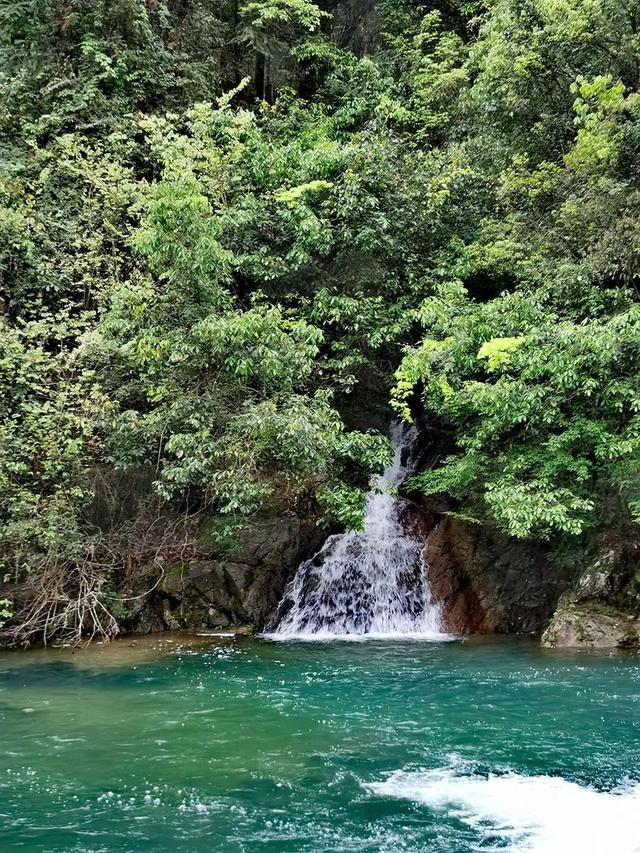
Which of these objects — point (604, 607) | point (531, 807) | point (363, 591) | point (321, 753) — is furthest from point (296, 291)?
point (531, 807)

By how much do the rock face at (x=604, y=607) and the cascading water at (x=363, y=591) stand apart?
234 centimetres

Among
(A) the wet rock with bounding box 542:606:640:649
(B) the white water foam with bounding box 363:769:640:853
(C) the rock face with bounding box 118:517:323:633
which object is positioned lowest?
(B) the white water foam with bounding box 363:769:640:853

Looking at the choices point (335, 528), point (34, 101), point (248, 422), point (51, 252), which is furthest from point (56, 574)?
point (34, 101)

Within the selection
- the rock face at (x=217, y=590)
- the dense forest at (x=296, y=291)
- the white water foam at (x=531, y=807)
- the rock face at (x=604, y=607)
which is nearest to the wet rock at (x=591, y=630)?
the rock face at (x=604, y=607)

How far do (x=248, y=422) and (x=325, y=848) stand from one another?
7.78 meters

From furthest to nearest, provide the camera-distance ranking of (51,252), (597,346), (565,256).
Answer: (51,252) → (565,256) → (597,346)

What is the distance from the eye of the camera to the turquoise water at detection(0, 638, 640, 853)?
18.8 ft

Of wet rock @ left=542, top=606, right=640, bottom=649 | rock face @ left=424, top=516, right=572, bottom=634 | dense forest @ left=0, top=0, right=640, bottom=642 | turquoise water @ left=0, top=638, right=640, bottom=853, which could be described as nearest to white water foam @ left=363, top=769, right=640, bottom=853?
turquoise water @ left=0, top=638, right=640, bottom=853

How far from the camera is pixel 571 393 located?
42.7 ft

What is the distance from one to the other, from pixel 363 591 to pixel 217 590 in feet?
8.83

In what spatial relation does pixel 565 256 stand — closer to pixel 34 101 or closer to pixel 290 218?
pixel 290 218

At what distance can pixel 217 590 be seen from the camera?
47.0ft

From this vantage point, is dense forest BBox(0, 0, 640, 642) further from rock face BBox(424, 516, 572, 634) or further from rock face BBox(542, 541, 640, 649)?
rock face BBox(424, 516, 572, 634)

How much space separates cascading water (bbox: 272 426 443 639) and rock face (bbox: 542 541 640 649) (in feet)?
7.69
